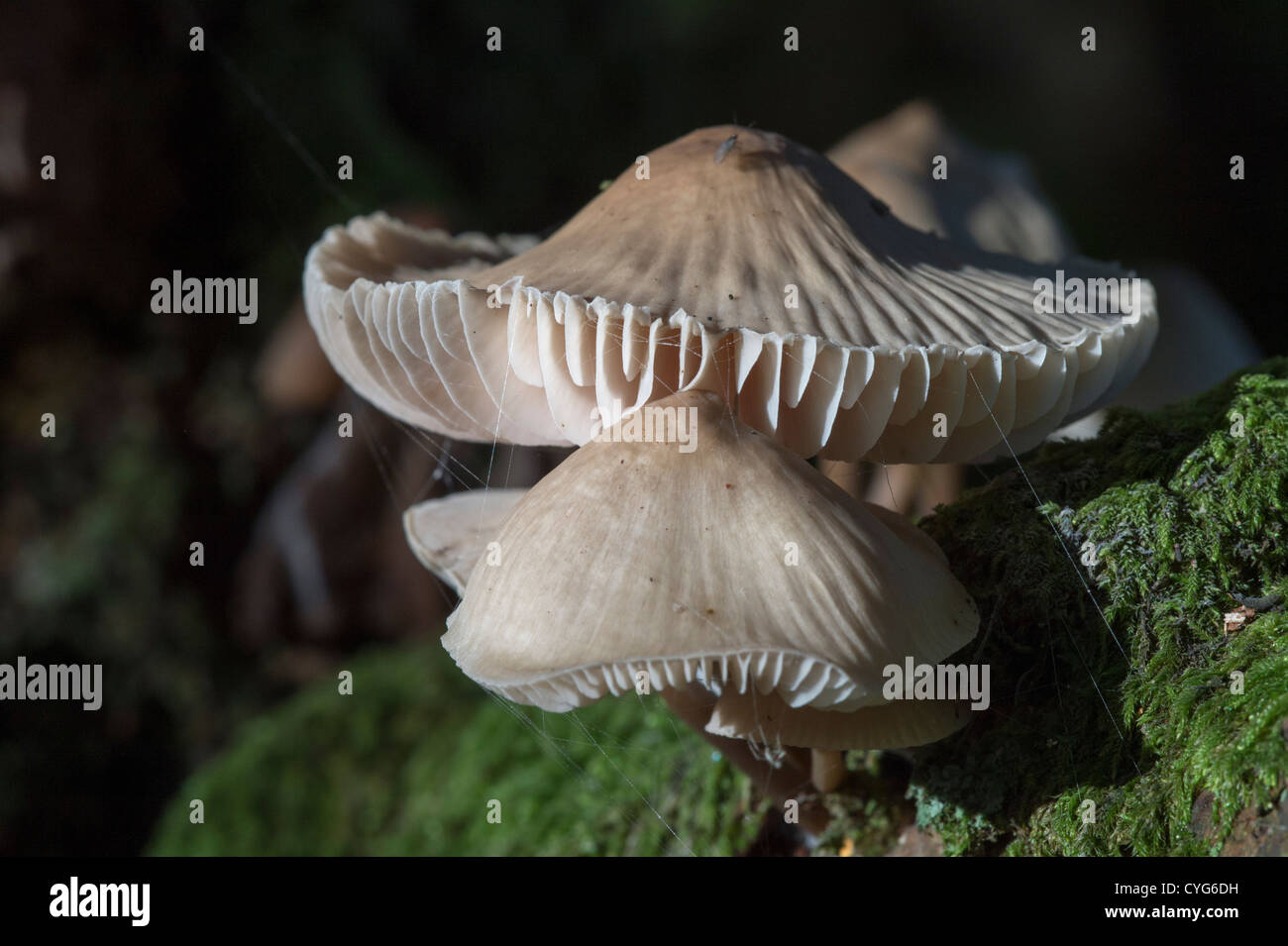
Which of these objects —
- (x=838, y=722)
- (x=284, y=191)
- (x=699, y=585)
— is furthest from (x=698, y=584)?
(x=284, y=191)

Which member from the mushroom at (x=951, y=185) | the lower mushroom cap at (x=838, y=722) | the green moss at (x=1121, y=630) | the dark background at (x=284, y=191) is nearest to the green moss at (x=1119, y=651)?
the green moss at (x=1121, y=630)

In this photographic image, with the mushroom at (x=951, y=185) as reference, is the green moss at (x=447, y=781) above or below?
below

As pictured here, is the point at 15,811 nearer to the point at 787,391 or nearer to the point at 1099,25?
the point at 787,391

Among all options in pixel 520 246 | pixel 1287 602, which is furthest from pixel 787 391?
pixel 520 246

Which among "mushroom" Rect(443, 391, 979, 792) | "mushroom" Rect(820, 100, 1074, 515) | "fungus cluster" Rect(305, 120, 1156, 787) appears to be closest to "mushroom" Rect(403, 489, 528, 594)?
"fungus cluster" Rect(305, 120, 1156, 787)

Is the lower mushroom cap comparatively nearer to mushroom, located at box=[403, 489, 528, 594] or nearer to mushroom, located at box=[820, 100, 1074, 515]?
mushroom, located at box=[403, 489, 528, 594]

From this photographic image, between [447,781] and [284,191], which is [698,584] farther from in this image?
[284,191]

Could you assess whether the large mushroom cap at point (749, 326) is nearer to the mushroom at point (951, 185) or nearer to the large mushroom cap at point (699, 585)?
the large mushroom cap at point (699, 585)
